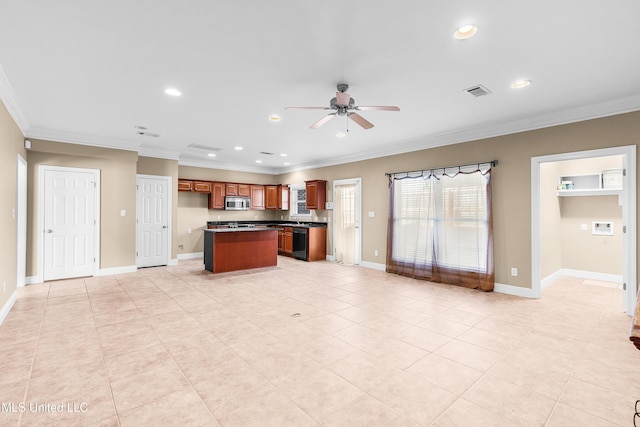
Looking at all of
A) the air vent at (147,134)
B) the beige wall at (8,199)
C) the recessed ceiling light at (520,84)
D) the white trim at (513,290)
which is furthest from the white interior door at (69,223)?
the white trim at (513,290)

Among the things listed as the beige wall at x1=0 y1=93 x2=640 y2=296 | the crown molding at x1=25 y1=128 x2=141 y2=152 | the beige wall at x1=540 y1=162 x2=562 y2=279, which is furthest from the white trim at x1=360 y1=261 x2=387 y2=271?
the crown molding at x1=25 y1=128 x2=141 y2=152

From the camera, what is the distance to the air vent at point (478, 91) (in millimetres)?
3369

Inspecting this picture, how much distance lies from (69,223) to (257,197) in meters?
4.67

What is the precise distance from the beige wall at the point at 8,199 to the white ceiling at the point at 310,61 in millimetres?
329

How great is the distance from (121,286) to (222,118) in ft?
11.2

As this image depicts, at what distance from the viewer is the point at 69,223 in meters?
5.67

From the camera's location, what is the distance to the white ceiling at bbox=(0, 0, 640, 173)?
2146mm

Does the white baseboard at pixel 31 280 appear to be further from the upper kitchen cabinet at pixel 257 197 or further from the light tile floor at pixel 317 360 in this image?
the upper kitchen cabinet at pixel 257 197

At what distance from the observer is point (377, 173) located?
673 centimetres

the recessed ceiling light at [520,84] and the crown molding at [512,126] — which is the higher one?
the recessed ceiling light at [520,84]

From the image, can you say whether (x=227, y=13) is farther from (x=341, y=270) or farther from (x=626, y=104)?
(x=341, y=270)

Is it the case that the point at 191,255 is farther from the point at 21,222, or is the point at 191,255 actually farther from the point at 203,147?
the point at 21,222

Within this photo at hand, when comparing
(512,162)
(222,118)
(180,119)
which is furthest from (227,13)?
(512,162)

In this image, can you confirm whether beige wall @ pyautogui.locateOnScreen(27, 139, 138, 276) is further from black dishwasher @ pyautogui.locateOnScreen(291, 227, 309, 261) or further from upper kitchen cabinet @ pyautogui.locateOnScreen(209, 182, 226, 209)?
black dishwasher @ pyautogui.locateOnScreen(291, 227, 309, 261)
